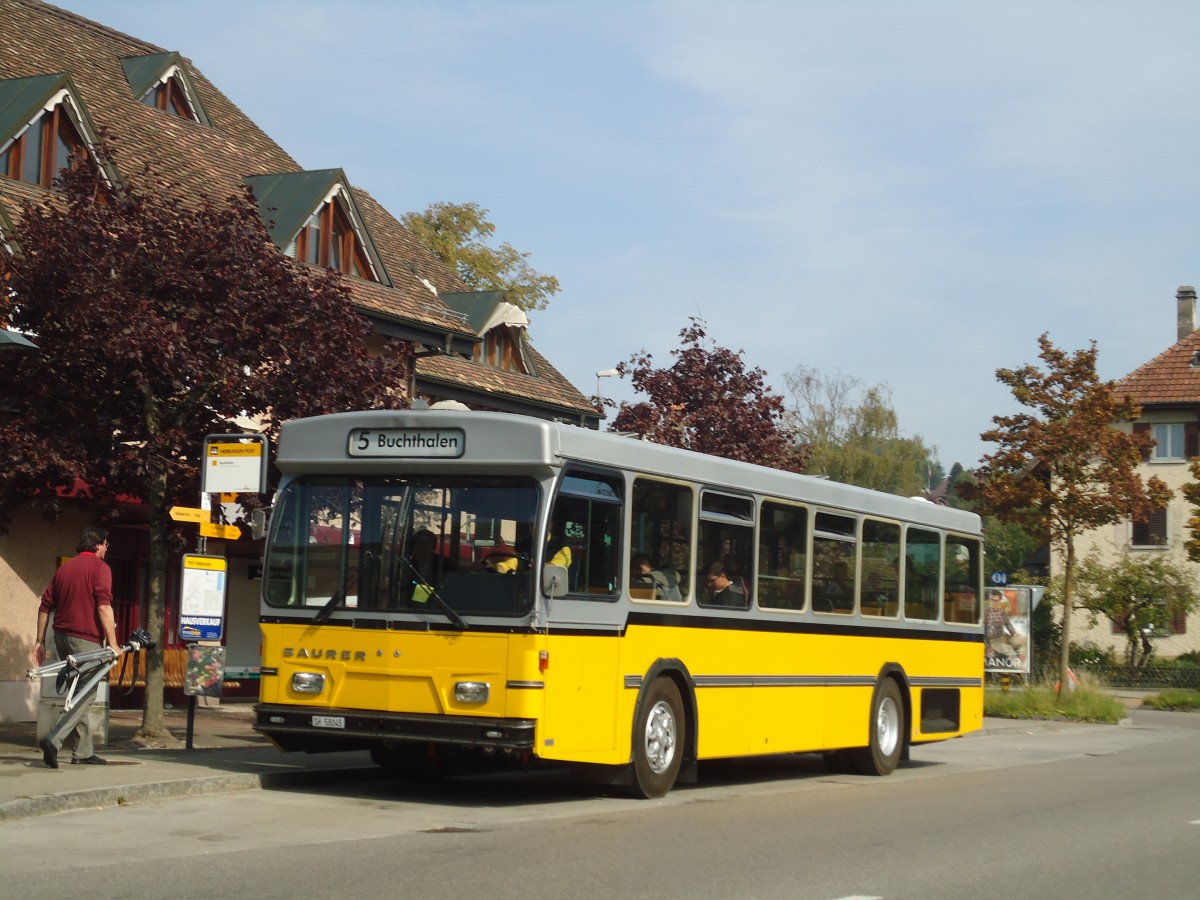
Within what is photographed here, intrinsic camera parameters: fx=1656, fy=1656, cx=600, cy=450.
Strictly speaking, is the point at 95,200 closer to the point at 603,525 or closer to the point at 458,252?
the point at 603,525

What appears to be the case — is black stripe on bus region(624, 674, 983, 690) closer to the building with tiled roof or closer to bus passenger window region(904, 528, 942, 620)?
bus passenger window region(904, 528, 942, 620)

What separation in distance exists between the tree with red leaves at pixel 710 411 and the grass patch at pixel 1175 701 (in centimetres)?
1091

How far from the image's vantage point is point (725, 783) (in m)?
15.9

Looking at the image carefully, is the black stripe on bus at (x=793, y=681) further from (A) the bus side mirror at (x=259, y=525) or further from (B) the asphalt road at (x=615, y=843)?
(A) the bus side mirror at (x=259, y=525)

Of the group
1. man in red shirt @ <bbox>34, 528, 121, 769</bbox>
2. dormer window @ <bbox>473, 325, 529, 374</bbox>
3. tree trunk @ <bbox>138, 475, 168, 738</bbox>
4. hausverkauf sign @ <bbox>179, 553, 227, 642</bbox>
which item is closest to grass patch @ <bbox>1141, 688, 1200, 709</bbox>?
dormer window @ <bbox>473, 325, 529, 374</bbox>

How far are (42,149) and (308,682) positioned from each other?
12.5 m

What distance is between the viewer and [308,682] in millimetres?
12805

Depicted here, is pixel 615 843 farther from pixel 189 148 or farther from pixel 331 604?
pixel 189 148

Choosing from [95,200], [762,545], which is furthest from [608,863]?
[95,200]

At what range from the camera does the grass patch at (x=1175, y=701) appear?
39.6 metres

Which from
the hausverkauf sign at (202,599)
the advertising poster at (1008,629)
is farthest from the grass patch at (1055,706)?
the hausverkauf sign at (202,599)

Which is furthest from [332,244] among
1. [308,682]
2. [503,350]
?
[308,682]

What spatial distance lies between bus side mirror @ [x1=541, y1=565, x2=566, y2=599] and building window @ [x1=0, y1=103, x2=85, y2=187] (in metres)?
12.7

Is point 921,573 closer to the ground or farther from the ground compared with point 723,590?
farther from the ground
